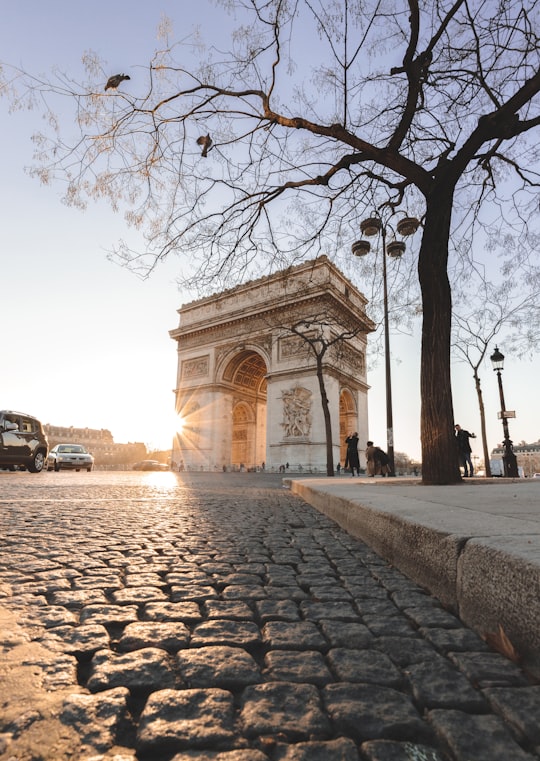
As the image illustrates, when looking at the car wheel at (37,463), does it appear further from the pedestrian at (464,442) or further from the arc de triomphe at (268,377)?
the pedestrian at (464,442)

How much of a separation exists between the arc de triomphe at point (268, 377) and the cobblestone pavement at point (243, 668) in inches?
767

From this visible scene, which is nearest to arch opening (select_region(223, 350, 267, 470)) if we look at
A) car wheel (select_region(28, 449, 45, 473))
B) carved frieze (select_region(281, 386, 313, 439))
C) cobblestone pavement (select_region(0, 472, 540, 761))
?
carved frieze (select_region(281, 386, 313, 439))

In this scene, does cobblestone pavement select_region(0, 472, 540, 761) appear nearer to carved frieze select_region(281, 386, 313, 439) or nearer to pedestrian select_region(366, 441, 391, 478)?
pedestrian select_region(366, 441, 391, 478)

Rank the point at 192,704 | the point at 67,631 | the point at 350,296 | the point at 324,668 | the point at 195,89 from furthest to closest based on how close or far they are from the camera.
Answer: the point at 350,296 → the point at 195,89 → the point at 67,631 → the point at 324,668 → the point at 192,704

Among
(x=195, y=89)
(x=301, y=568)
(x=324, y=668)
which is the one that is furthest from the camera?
(x=195, y=89)

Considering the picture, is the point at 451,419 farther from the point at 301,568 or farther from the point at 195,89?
the point at 195,89

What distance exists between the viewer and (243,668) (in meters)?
1.23

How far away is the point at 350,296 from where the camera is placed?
29.5 meters

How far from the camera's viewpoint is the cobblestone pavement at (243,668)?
876 millimetres

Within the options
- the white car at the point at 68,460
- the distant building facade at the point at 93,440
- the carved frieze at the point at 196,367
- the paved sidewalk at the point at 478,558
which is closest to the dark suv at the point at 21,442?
the white car at the point at 68,460

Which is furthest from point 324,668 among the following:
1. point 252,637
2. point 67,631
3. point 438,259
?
point 438,259

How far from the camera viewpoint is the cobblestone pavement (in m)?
0.88

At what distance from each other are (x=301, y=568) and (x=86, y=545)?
1437 millimetres

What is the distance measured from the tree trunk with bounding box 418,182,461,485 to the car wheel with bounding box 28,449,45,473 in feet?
41.7
